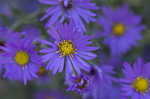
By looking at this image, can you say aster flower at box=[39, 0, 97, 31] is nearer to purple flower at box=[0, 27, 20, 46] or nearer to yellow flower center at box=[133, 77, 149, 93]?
purple flower at box=[0, 27, 20, 46]

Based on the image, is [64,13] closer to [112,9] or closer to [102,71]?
[102,71]

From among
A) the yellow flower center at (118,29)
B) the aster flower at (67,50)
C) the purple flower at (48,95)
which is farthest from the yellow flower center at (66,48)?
the purple flower at (48,95)

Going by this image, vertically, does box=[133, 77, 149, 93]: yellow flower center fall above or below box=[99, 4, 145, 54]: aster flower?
below

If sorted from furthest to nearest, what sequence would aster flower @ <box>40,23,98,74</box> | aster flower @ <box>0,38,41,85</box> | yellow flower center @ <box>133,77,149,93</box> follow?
yellow flower center @ <box>133,77,149,93</box> → aster flower @ <box>0,38,41,85</box> → aster flower @ <box>40,23,98,74</box>

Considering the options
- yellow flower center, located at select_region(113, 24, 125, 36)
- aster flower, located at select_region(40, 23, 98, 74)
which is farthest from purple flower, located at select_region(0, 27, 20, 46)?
yellow flower center, located at select_region(113, 24, 125, 36)

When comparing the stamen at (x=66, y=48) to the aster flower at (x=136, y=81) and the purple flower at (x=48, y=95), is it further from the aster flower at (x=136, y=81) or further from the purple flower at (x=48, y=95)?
the purple flower at (x=48, y=95)

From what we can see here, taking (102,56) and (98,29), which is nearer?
(102,56)

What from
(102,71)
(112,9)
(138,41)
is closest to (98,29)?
(112,9)
